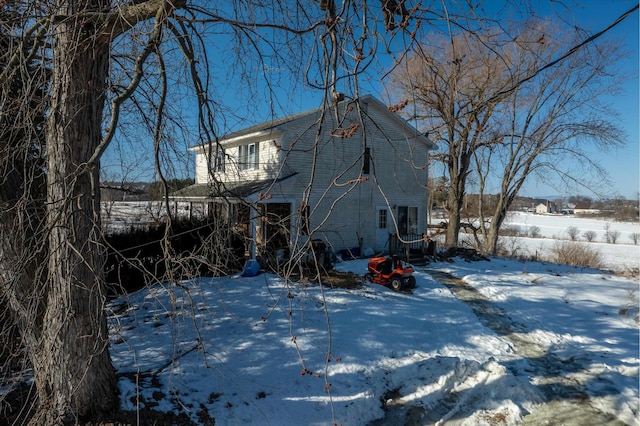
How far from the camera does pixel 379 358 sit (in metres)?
6.14

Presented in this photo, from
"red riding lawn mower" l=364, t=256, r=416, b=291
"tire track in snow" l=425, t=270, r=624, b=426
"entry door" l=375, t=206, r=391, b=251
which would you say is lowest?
"tire track in snow" l=425, t=270, r=624, b=426

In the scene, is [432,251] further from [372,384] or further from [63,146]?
[63,146]

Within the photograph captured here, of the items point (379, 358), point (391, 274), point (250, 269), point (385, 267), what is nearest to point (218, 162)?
point (379, 358)

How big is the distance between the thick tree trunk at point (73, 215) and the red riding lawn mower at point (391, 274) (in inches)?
301

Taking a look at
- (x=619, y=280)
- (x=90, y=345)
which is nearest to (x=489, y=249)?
(x=619, y=280)

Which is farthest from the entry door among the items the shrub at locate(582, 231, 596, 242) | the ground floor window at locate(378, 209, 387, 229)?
the shrub at locate(582, 231, 596, 242)

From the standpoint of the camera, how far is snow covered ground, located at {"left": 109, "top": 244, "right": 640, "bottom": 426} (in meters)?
4.61

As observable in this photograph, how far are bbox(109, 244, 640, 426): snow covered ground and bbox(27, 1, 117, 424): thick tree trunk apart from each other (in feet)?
1.54

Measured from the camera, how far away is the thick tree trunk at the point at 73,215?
9.99ft

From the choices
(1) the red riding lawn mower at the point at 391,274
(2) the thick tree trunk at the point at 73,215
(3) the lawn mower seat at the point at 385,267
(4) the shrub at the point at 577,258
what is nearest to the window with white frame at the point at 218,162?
(2) the thick tree trunk at the point at 73,215

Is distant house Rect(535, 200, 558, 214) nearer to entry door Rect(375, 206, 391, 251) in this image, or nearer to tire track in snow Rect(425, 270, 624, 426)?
entry door Rect(375, 206, 391, 251)

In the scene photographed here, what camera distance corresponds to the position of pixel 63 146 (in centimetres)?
326

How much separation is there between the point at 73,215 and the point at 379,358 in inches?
198

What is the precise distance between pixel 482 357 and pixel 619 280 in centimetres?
964
